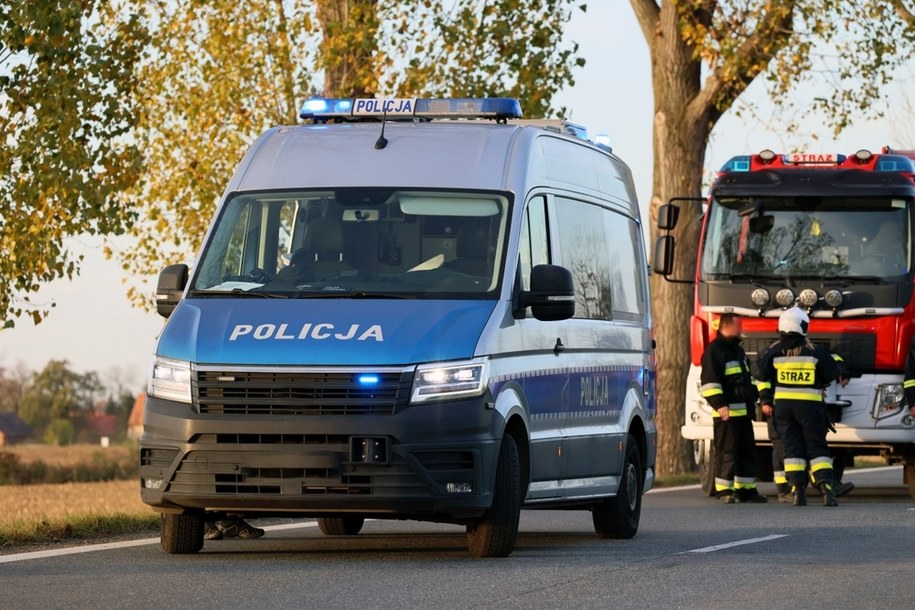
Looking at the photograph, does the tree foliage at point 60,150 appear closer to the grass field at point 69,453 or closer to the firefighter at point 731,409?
the firefighter at point 731,409

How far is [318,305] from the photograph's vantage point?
441 inches

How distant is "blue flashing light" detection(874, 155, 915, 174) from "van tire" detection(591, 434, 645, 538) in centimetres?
698

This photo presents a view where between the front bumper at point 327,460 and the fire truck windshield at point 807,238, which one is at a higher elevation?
A: the fire truck windshield at point 807,238

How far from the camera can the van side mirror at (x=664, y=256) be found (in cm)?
2081

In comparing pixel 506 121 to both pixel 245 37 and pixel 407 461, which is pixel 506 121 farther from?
pixel 245 37

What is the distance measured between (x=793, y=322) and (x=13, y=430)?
348 feet

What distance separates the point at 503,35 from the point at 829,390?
7771mm

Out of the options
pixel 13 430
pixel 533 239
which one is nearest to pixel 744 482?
pixel 533 239

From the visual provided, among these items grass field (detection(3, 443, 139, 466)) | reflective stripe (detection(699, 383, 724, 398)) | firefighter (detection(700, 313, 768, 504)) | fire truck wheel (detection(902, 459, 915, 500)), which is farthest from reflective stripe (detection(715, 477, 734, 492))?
grass field (detection(3, 443, 139, 466))

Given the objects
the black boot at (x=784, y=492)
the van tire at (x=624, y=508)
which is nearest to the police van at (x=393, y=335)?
the van tire at (x=624, y=508)

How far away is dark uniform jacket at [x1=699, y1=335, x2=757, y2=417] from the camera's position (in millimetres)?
19297

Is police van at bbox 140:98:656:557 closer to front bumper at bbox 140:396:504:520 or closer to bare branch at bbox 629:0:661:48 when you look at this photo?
front bumper at bbox 140:396:504:520

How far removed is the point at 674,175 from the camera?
2720cm

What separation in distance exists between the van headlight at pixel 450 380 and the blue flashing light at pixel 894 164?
1023cm
